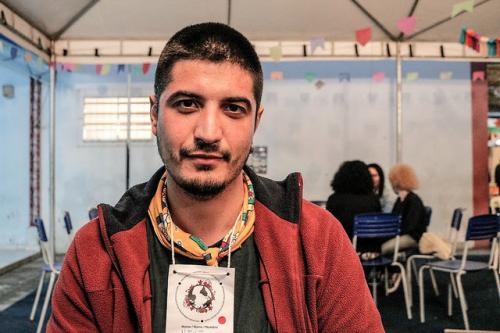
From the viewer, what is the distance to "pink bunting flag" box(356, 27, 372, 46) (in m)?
5.36

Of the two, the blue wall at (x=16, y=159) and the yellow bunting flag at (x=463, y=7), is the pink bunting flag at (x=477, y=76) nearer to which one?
the yellow bunting flag at (x=463, y=7)

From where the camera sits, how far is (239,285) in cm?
111

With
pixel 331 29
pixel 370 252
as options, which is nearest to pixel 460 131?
pixel 331 29

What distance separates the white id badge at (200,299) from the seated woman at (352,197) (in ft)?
10.4

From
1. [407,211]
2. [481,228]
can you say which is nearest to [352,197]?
[407,211]

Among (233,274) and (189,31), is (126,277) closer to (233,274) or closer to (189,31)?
(233,274)

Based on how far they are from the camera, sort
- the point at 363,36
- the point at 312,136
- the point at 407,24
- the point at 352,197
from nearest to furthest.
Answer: the point at 352,197
the point at 407,24
the point at 363,36
the point at 312,136

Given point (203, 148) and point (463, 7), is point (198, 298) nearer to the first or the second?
point (203, 148)

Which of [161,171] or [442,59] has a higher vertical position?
[442,59]

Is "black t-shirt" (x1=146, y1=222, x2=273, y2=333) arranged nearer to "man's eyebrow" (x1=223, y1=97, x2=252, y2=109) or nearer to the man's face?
the man's face

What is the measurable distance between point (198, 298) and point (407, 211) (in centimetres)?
364

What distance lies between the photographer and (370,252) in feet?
13.5

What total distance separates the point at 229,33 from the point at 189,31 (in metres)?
0.09

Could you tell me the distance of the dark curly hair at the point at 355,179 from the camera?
13.9 feet
